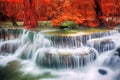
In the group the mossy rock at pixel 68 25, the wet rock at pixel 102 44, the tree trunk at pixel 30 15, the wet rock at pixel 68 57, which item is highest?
the tree trunk at pixel 30 15

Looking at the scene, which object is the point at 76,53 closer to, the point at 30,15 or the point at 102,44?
the point at 102,44

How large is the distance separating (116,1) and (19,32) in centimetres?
110

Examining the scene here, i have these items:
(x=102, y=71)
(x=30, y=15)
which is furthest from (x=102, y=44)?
(x=30, y=15)

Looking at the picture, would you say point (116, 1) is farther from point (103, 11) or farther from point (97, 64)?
point (97, 64)

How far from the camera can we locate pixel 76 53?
204 cm

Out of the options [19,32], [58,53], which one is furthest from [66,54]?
[19,32]

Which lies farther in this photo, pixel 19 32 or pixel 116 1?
pixel 19 32

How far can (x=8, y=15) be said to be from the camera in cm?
223

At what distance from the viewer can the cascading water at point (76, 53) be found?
2.00m

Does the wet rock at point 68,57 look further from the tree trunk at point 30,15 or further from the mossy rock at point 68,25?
the tree trunk at point 30,15

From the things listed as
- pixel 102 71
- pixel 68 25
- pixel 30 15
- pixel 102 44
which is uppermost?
pixel 30 15

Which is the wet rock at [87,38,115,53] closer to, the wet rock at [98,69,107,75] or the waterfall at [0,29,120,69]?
the waterfall at [0,29,120,69]

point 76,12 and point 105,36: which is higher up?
point 76,12

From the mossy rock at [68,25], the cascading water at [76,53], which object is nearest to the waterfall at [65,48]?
the cascading water at [76,53]
